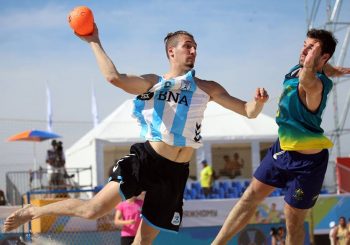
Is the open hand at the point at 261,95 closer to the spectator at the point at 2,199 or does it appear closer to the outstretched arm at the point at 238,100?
the outstretched arm at the point at 238,100

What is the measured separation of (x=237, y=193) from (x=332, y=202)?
544 centimetres

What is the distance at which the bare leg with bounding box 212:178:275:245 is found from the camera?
23.8 feet

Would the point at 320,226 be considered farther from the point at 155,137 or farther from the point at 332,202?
the point at 155,137

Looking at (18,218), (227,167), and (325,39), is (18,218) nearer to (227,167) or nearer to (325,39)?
(325,39)

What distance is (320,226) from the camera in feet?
48.5

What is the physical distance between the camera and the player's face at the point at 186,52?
6.78 meters

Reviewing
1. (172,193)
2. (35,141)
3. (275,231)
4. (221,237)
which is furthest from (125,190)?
(35,141)

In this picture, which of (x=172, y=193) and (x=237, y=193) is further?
(x=237, y=193)

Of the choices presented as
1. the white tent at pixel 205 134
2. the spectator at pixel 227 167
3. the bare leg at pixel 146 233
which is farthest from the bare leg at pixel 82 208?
the spectator at pixel 227 167

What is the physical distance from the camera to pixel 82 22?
6312 millimetres

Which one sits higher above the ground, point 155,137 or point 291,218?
point 155,137

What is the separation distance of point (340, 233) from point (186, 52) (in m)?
8.99

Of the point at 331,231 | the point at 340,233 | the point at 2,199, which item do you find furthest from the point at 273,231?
the point at 2,199

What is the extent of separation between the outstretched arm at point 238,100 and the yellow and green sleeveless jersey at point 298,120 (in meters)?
0.57
